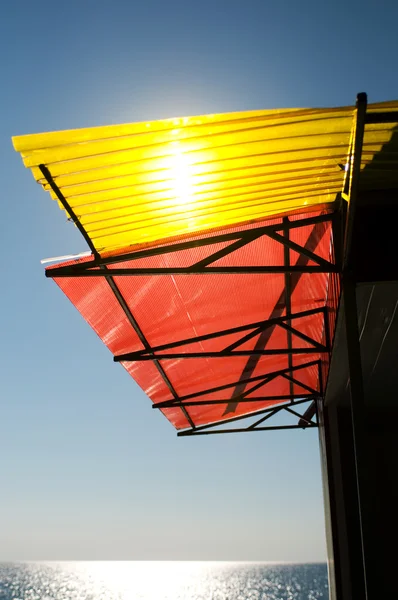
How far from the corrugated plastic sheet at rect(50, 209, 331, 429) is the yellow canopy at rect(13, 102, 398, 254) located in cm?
109

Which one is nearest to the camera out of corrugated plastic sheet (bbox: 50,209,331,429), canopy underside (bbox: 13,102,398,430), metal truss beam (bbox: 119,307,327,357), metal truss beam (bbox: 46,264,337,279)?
canopy underside (bbox: 13,102,398,430)

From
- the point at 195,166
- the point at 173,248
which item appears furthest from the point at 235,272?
the point at 195,166

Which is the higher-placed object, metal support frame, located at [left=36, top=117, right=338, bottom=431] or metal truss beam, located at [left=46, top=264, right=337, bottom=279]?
metal support frame, located at [left=36, top=117, right=338, bottom=431]

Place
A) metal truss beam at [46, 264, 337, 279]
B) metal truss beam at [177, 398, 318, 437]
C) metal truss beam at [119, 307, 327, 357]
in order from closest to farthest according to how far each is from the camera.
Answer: metal truss beam at [46, 264, 337, 279] < metal truss beam at [119, 307, 327, 357] < metal truss beam at [177, 398, 318, 437]

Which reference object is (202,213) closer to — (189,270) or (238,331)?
(189,270)

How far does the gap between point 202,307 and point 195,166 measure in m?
3.32

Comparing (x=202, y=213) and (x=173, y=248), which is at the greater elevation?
(x=202, y=213)

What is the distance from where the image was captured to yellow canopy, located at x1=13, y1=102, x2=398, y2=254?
13.6ft

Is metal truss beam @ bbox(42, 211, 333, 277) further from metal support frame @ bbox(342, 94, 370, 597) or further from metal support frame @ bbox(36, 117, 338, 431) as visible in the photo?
metal support frame @ bbox(342, 94, 370, 597)

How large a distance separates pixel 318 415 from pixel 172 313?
4660 mm

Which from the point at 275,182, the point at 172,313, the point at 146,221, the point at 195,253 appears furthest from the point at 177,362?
the point at 275,182

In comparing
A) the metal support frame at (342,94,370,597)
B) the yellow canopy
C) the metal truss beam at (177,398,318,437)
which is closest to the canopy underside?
the yellow canopy

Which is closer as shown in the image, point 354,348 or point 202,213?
point 354,348

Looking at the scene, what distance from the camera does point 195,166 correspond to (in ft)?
15.4
